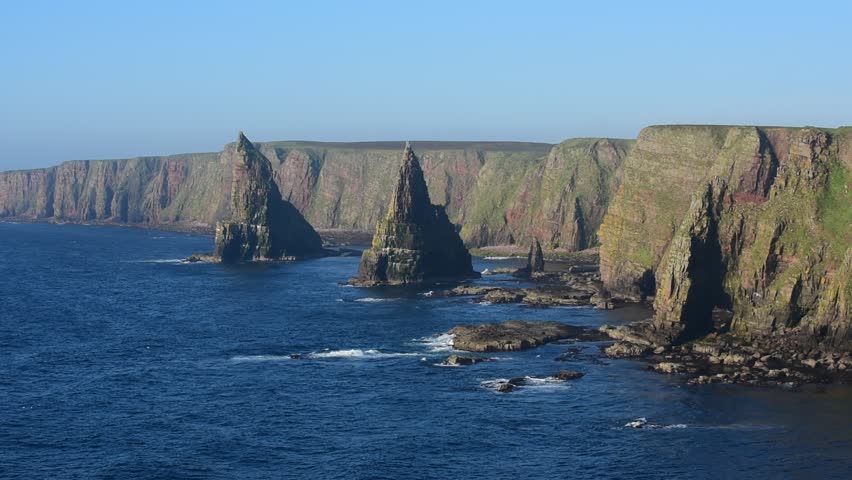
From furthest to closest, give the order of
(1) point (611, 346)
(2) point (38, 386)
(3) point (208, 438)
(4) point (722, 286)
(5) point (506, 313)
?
(5) point (506, 313) < (4) point (722, 286) < (1) point (611, 346) < (2) point (38, 386) < (3) point (208, 438)

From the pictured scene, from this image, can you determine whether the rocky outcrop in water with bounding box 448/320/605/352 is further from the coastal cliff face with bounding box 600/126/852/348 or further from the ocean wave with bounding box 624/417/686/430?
the ocean wave with bounding box 624/417/686/430

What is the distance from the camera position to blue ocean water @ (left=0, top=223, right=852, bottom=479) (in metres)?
99.6

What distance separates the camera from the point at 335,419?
116 m

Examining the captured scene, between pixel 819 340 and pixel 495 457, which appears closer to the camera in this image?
pixel 495 457

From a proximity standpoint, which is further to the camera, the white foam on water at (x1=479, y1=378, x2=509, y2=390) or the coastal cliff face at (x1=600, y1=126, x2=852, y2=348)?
the coastal cliff face at (x1=600, y1=126, x2=852, y2=348)

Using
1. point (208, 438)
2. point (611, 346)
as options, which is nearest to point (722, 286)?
point (611, 346)

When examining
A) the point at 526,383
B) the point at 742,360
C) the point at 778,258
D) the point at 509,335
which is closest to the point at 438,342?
the point at 509,335

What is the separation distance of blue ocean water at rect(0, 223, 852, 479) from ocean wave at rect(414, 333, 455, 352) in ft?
2.34

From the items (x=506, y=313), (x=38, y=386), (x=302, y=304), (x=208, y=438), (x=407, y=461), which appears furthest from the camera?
(x=302, y=304)

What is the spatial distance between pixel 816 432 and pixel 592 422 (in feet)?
72.2

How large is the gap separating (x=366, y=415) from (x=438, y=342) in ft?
136

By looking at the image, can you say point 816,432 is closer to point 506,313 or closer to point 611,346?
point 611,346

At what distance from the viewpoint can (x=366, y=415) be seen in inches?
4599

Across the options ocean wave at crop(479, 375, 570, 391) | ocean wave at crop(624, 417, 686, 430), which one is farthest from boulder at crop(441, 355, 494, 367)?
ocean wave at crop(624, 417, 686, 430)
